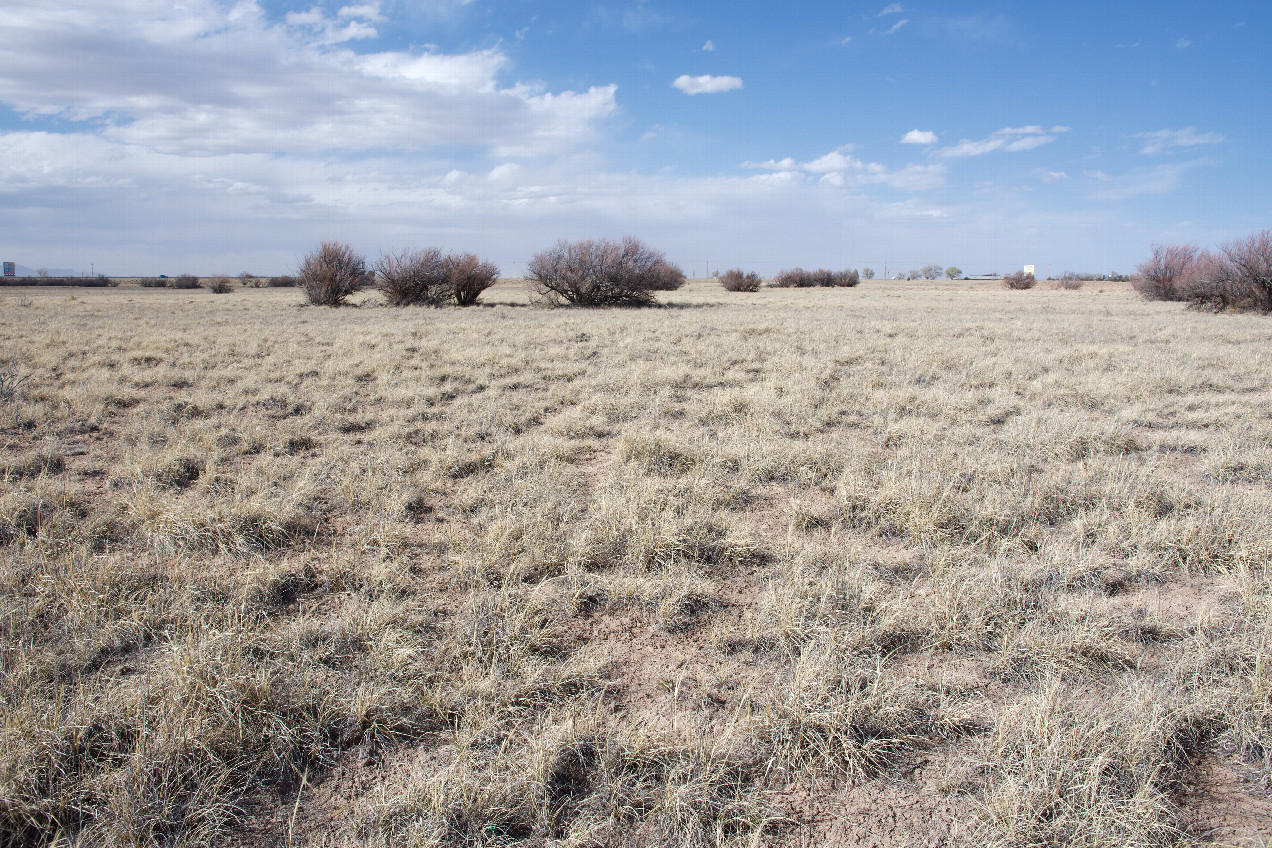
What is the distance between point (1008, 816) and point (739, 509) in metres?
2.77

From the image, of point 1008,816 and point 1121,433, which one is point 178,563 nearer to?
point 1008,816


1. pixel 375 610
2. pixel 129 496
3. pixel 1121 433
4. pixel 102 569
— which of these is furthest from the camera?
pixel 1121 433

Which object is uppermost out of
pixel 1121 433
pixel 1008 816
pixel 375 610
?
pixel 1121 433

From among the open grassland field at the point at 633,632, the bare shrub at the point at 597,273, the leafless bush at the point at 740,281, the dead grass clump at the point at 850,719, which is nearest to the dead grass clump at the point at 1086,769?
the open grassland field at the point at 633,632

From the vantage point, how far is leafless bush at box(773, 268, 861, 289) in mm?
59625

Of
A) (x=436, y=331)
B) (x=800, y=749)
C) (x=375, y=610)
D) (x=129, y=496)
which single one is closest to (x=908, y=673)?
(x=800, y=749)

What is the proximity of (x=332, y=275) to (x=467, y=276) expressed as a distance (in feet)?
19.8

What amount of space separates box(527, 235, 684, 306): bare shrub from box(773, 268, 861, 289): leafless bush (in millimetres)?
35683

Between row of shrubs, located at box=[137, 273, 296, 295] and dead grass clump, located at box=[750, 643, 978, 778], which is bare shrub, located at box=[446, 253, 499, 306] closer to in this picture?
dead grass clump, located at box=[750, 643, 978, 778]

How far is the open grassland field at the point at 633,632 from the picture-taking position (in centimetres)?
206

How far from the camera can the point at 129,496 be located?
4562 mm

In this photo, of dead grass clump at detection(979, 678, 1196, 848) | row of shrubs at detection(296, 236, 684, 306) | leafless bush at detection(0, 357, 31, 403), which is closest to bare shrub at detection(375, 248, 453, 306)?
row of shrubs at detection(296, 236, 684, 306)

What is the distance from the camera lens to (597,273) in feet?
87.3

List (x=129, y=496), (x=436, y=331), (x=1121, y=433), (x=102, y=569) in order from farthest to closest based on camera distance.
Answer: (x=436, y=331), (x=1121, y=433), (x=129, y=496), (x=102, y=569)
